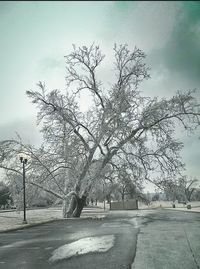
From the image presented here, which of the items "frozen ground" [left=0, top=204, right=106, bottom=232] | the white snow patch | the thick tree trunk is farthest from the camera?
the thick tree trunk

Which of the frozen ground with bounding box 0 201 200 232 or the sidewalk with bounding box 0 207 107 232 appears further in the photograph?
the frozen ground with bounding box 0 201 200 232

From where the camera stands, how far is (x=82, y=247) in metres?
7.57

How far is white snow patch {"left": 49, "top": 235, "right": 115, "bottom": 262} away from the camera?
689 centimetres

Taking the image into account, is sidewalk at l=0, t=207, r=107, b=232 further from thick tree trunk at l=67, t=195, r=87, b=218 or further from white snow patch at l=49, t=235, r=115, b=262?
white snow patch at l=49, t=235, r=115, b=262

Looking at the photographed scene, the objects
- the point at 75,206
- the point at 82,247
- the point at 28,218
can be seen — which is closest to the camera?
the point at 82,247

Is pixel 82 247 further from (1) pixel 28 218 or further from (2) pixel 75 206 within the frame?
(1) pixel 28 218

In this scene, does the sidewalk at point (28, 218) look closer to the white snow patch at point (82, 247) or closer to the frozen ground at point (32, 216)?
the frozen ground at point (32, 216)

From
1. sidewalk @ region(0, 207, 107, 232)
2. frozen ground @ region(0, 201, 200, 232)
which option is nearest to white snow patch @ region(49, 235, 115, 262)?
sidewalk @ region(0, 207, 107, 232)

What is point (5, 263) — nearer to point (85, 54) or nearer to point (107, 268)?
point (107, 268)

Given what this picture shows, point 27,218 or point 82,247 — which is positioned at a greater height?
point 82,247

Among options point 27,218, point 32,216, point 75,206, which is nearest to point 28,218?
point 27,218

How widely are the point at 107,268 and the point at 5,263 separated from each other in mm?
2206

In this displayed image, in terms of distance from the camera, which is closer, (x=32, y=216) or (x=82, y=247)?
(x=82, y=247)

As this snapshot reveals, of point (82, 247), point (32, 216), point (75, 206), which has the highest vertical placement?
point (75, 206)
